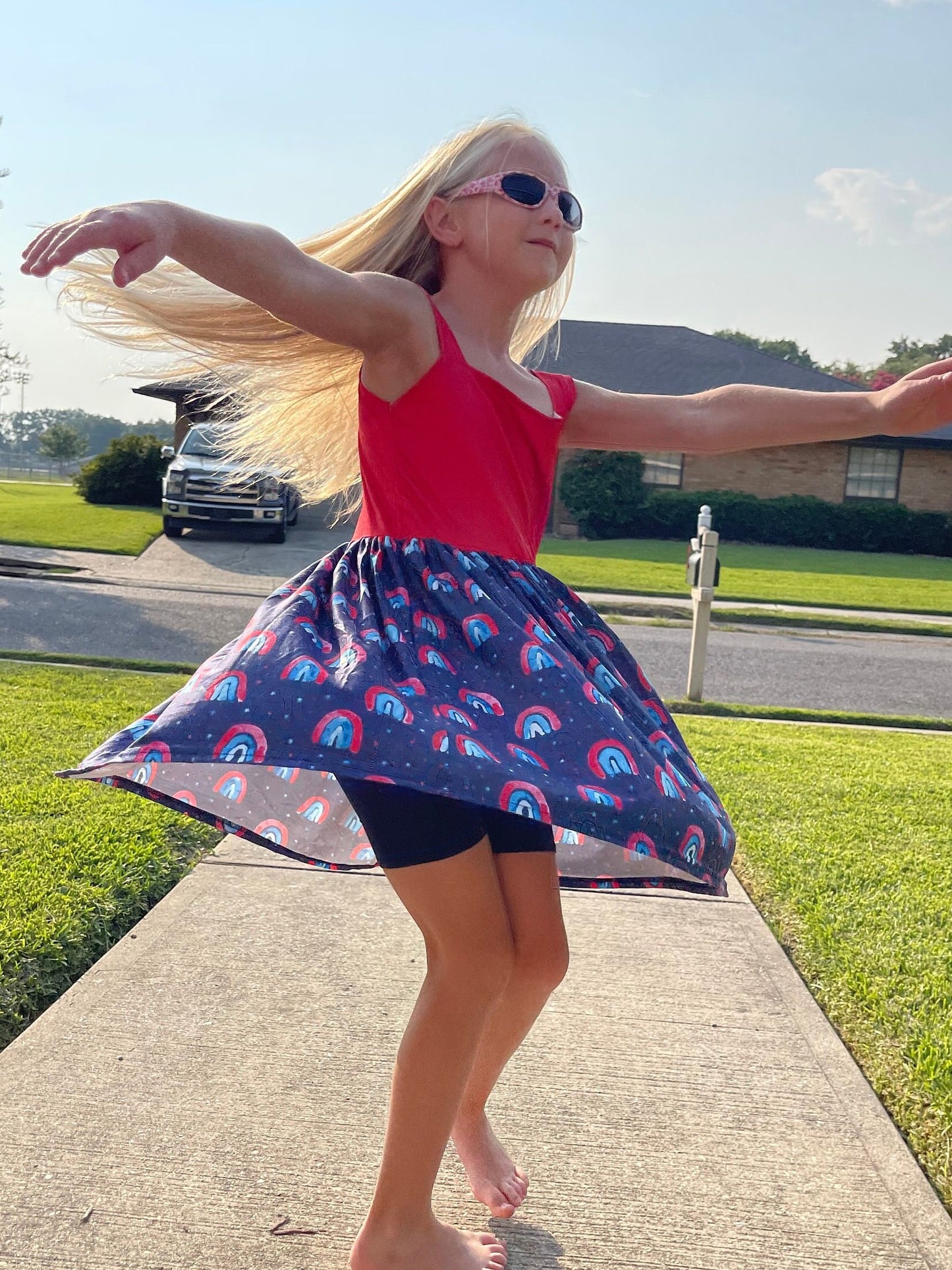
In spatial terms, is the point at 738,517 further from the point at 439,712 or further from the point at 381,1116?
the point at 439,712

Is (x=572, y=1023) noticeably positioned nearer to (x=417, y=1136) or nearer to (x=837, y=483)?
(x=417, y=1136)

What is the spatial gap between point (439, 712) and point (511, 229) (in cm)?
105

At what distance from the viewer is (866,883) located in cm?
439

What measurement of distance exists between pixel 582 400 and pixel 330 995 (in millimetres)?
1680

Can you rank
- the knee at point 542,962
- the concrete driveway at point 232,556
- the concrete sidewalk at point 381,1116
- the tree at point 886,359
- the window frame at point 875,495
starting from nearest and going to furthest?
the knee at point 542,962 < the concrete sidewalk at point 381,1116 < the concrete driveway at point 232,556 < the window frame at point 875,495 < the tree at point 886,359

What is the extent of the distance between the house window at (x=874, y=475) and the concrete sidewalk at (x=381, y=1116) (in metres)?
25.5

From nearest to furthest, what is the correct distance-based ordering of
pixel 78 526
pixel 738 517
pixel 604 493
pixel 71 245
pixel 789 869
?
pixel 71 245 → pixel 789 869 → pixel 78 526 → pixel 604 493 → pixel 738 517

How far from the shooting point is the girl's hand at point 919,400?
8.92ft

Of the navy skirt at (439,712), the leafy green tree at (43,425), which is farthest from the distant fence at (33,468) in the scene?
the navy skirt at (439,712)

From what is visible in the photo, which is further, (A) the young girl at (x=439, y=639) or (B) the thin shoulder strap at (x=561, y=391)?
(B) the thin shoulder strap at (x=561, y=391)

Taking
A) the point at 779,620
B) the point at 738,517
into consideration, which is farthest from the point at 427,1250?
the point at 738,517

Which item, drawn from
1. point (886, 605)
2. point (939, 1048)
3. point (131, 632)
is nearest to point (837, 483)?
point (886, 605)

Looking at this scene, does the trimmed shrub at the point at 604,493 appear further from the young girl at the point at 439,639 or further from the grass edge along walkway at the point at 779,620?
the young girl at the point at 439,639

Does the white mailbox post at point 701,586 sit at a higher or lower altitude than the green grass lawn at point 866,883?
higher
